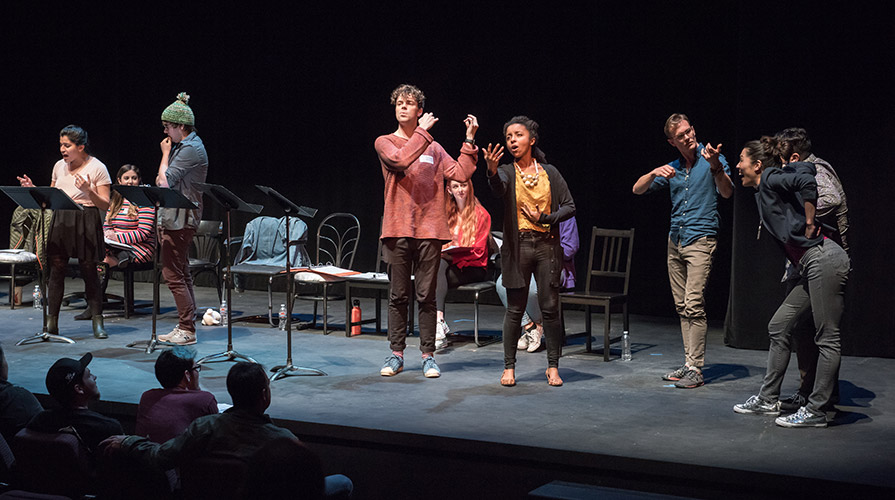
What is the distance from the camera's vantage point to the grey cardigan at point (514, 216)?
4.84 meters

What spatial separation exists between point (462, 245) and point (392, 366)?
137 cm

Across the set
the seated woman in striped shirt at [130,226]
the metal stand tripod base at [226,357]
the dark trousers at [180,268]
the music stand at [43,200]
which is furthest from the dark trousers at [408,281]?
the seated woman in striped shirt at [130,226]

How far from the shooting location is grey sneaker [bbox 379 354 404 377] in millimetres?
5199

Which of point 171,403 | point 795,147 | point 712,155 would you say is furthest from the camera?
point 712,155

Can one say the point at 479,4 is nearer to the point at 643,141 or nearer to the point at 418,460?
the point at 643,141

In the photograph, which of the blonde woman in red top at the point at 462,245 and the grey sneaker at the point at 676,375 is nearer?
the grey sneaker at the point at 676,375

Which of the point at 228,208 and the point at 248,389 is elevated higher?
the point at 228,208

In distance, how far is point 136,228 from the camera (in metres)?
7.53

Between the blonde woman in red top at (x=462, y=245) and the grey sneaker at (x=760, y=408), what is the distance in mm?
2272

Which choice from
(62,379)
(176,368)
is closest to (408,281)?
(176,368)

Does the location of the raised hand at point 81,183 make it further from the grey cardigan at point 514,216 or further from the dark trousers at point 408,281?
the grey cardigan at point 514,216

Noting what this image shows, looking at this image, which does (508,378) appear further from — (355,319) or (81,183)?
(81,183)

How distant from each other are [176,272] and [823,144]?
13.3 feet

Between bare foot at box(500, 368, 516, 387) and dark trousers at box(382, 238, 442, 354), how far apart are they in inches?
18.7
